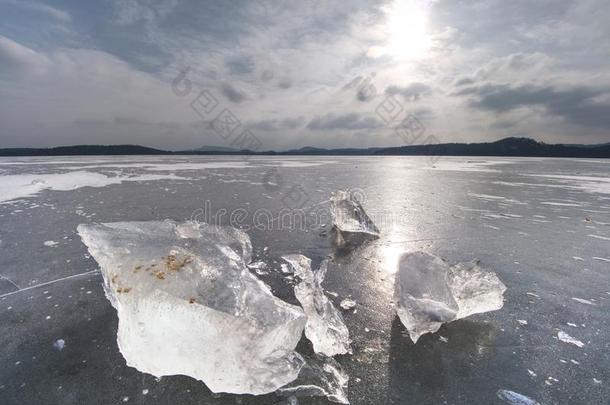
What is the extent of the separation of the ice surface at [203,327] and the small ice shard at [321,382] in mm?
68

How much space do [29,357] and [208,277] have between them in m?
1.60

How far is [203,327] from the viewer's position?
2189 mm

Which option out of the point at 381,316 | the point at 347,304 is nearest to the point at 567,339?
the point at 381,316

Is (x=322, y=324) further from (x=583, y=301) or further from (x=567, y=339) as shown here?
(x=583, y=301)

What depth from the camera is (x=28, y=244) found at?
509 cm

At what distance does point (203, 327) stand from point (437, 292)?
7.11 ft

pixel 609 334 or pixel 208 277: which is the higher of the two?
pixel 208 277

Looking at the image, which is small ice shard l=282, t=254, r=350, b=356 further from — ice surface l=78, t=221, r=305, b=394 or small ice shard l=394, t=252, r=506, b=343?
small ice shard l=394, t=252, r=506, b=343

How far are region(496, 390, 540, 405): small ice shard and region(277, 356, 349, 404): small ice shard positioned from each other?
3.53 feet

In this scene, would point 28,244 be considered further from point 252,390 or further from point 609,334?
point 609,334

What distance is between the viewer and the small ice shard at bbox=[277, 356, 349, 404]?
6.96ft

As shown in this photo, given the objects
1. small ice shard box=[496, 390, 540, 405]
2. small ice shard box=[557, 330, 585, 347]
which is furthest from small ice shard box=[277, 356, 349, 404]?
small ice shard box=[557, 330, 585, 347]

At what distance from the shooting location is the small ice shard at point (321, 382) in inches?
83.5

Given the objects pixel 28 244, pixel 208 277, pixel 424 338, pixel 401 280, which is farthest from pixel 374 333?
pixel 28 244
